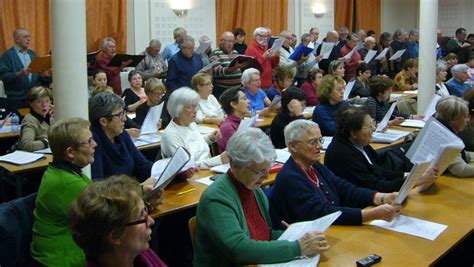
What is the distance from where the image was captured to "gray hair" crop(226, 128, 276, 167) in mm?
2459

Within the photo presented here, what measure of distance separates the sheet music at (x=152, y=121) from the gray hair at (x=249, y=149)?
295cm

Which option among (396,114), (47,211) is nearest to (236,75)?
(396,114)

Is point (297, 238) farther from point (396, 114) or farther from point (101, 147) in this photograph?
point (396, 114)

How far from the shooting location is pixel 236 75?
7.52 metres

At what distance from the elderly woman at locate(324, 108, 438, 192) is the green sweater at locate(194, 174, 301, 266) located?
1.16 meters

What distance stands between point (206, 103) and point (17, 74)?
8.11 ft

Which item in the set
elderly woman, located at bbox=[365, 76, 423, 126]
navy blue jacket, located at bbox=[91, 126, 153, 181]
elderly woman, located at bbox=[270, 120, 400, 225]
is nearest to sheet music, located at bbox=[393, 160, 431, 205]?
elderly woman, located at bbox=[270, 120, 400, 225]

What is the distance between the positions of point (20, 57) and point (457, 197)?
18.9 feet

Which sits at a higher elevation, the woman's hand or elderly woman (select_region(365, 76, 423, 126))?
elderly woman (select_region(365, 76, 423, 126))

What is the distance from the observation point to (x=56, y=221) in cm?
267

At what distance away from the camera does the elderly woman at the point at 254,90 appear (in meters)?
6.57

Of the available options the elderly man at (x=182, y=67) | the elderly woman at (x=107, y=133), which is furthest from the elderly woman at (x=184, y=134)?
the elderly man at (x=182, y=67)

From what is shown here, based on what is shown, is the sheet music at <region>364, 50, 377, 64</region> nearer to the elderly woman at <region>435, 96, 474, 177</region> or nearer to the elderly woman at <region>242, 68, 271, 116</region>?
the elderly woman at <region>242, 68, 271, 116</region>

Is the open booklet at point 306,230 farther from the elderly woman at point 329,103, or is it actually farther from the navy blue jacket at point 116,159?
the elderly woman at point 329,103
